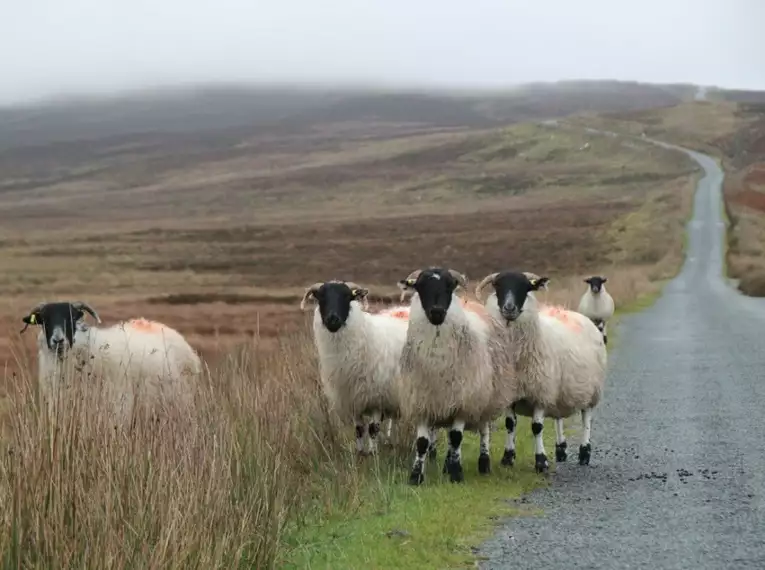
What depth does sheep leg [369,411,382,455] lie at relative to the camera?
1185cm

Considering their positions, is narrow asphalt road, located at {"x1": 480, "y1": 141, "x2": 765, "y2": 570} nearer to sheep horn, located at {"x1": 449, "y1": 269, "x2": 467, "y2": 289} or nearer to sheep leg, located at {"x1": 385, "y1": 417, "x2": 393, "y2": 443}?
sheep leg, located at {"x1": 385, "y1": 417, "x2": 393, "y2": 443}

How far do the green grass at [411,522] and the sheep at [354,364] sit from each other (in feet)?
2.34

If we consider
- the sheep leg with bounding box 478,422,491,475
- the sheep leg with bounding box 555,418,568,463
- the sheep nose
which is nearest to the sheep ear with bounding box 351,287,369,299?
the sheep nose

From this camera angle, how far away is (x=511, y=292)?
12078 millimetres

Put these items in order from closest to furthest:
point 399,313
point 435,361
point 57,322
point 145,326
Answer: point 435,361
point 57,322
point 399,313
point 145,326

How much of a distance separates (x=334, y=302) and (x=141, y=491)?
5781 millimetres

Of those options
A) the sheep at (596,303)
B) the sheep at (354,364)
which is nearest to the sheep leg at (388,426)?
the sheep at (354,364)

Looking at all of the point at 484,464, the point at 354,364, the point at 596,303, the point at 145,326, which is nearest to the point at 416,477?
the point at 484,464

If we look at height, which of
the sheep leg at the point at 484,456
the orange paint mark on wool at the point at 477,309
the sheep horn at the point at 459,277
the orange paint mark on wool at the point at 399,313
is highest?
the sheep horn at the point at 459,277

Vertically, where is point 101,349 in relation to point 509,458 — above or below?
above

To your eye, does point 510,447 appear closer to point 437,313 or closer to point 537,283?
point 537,283

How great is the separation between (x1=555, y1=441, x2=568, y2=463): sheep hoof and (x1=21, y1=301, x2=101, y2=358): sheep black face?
5.71 metres

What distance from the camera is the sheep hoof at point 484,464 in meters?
11.5

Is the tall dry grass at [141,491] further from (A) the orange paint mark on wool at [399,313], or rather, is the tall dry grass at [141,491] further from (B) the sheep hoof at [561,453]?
(A) the orange paint mark on wool at [399,313]
